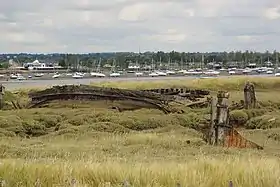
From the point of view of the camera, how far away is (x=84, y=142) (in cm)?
2036

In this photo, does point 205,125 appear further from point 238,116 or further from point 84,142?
point 84,142

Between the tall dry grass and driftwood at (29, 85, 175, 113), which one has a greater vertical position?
the tall dry grass

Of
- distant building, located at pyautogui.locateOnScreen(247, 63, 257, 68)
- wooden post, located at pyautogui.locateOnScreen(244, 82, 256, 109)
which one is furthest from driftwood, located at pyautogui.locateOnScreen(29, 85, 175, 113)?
distant building, located at pyautogui.locateOnScreen(247, 63, 257, 68)

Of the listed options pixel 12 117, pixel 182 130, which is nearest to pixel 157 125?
pixel 182 130

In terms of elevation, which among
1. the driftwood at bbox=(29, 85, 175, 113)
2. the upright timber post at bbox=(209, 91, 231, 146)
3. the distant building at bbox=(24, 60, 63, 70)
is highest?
the upright timber post at bbox=(209, 91, 231, 146)

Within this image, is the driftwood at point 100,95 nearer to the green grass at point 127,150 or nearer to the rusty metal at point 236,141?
the green grass at point 127,150

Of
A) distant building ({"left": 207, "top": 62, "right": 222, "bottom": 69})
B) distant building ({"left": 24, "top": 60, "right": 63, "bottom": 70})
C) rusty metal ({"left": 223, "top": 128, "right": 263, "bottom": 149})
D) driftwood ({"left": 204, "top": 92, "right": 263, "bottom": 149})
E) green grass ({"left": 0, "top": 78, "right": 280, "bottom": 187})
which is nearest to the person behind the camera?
green grass ({"left": 0, "top": 78, "right": 280, "bottom": 187})

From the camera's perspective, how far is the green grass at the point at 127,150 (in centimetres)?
805

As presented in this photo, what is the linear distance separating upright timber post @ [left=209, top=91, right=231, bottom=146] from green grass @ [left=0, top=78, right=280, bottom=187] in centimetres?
56

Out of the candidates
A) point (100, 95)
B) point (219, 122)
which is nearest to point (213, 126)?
point (219, 122)

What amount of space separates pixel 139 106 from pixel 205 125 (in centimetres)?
980

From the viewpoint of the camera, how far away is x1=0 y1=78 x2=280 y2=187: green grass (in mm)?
8047

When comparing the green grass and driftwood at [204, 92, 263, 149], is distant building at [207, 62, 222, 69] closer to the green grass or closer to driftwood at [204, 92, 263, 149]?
the green grass

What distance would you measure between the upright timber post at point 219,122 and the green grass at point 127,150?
0.56 m
